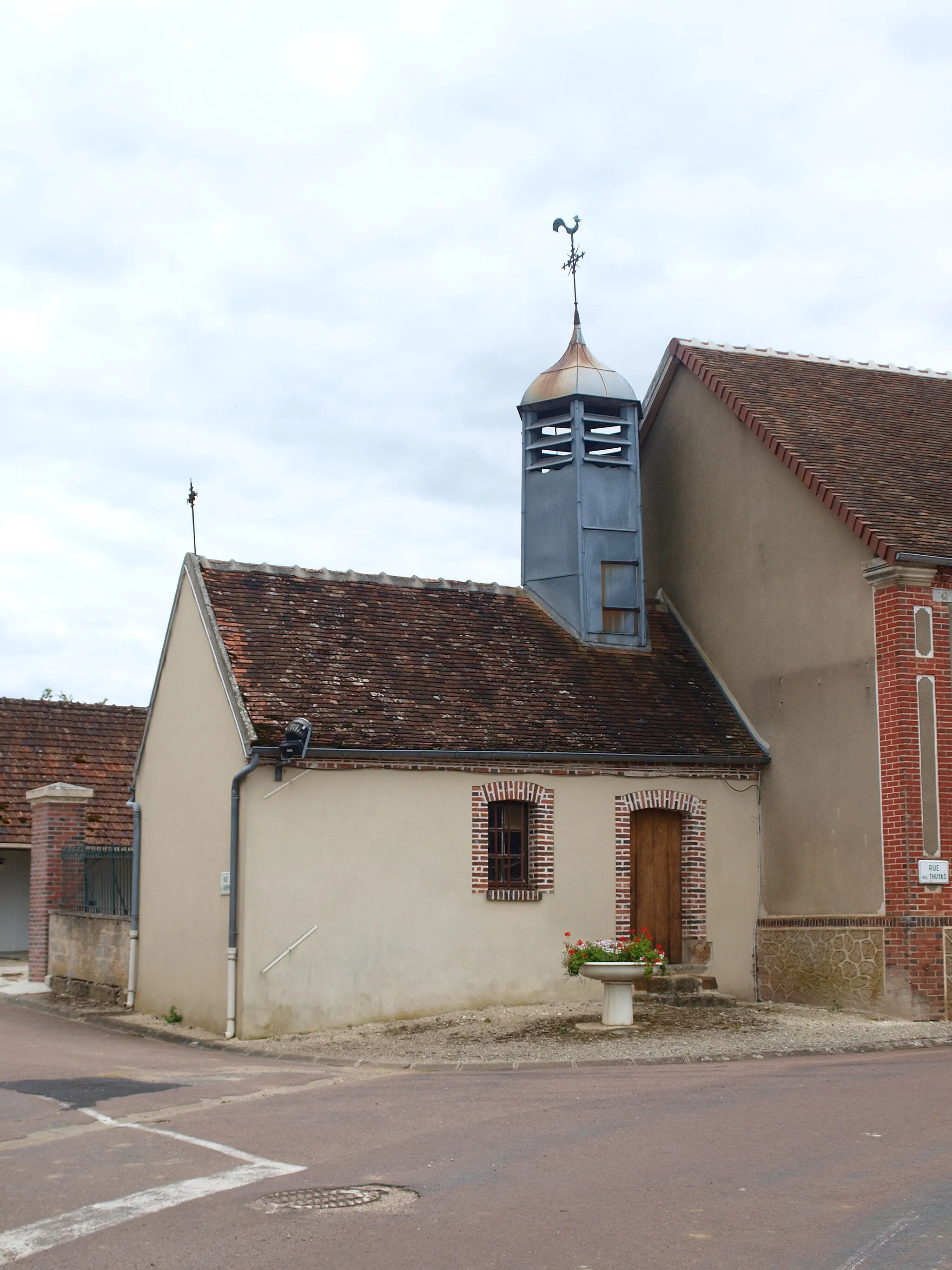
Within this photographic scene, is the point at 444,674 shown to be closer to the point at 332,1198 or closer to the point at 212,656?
the point at 212,656

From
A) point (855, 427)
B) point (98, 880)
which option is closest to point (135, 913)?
point (98, 880)

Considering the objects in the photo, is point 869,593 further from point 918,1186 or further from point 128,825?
point 128,825

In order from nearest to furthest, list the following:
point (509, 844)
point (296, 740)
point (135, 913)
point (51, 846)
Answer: point (296, 740) < point (509, 844) < point (135, 913) < point (51, 846)

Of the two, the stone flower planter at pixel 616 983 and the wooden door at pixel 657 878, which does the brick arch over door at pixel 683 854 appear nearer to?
the wooden door at pixel 657 878

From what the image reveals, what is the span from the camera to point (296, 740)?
1584 cm

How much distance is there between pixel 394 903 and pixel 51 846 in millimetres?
7996

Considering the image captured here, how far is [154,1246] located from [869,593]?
12531 millimetres

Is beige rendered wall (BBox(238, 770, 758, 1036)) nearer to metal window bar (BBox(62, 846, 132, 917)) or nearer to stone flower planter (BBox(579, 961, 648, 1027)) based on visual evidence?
stone flower planter (BBox(579, 961, 648, 1027))

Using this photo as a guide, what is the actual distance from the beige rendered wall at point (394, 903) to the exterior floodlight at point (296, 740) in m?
0.56

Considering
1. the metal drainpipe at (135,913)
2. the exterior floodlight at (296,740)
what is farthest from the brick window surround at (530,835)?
the metal drainpipe at (135,913)

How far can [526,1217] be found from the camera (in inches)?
284

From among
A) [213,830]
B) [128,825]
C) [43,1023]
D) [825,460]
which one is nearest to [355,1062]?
[213,830]

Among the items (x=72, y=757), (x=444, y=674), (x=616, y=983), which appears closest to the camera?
(x=616, y=983)

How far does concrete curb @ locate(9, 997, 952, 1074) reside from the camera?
517 inches
